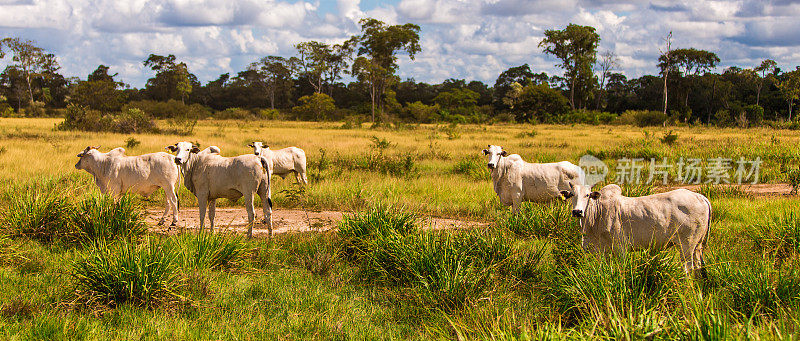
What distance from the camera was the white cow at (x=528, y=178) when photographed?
10.8 metres

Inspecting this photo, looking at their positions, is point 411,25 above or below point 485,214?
above

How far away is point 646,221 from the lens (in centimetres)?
680

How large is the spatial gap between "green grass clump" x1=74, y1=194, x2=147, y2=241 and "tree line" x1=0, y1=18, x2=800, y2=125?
46.7 metres

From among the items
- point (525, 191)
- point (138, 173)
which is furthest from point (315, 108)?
point (525, 191)

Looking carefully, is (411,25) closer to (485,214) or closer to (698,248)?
(485,214)

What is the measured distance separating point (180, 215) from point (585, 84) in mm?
63044

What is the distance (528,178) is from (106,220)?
744cm

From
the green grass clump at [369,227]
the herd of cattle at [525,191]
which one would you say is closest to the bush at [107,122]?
the herd of cattle at [525,191]

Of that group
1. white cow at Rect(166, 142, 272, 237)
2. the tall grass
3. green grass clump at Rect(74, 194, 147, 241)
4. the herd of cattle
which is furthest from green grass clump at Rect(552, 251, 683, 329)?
the tall grass

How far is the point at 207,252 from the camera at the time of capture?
741 cm

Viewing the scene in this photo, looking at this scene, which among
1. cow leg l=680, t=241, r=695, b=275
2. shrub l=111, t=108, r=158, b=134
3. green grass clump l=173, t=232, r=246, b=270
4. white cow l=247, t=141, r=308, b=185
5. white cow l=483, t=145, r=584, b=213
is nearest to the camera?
cow leg l=680, t=241, r=695, b=275

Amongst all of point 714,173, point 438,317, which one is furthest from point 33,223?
point 714,173

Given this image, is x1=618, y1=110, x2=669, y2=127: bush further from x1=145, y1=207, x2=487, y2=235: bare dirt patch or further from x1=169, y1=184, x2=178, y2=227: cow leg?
x1=169, y1=184, x2=178, y2=227: cow leg

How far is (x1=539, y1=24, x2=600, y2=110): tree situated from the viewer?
2650 inches
